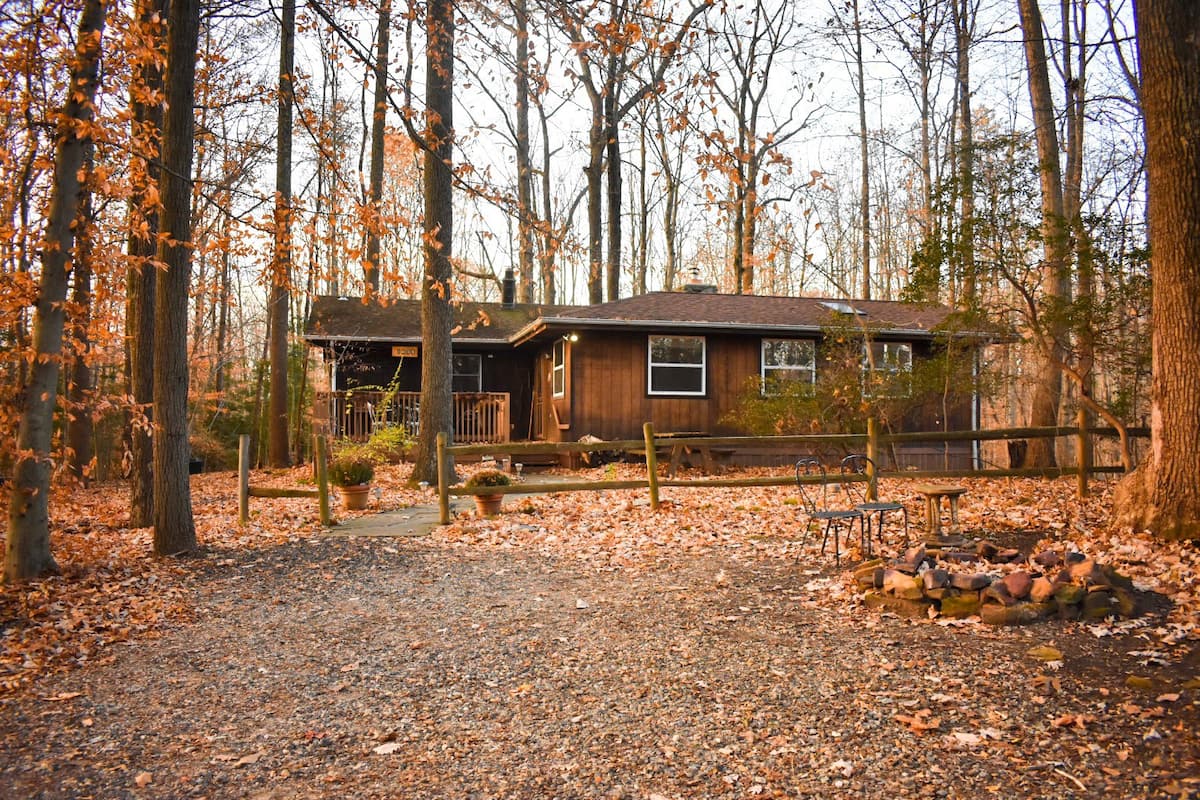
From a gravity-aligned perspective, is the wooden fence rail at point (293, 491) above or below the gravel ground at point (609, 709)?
above

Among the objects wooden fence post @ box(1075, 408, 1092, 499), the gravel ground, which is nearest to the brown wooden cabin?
wooden fence post @ box(1075, 408, 1092, 499)

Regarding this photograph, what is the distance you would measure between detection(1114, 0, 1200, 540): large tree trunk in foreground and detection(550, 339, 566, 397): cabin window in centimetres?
1195

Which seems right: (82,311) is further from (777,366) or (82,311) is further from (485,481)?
(777,366)

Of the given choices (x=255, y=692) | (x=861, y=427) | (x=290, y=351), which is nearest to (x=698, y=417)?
(x=861, y=427)

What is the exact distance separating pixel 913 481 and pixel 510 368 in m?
11.8

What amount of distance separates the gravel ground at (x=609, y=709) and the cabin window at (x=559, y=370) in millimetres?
11420

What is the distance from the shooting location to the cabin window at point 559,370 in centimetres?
1749

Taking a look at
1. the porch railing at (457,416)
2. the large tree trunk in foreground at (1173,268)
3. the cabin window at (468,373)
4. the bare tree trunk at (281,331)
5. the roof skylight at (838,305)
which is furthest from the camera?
the cabin window at (468,373)

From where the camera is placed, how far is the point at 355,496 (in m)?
11.3

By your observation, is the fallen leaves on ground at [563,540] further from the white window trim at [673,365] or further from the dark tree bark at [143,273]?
the white window trim at [673,365]

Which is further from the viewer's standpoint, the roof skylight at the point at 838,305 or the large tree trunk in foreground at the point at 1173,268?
the roof skylight at the point at 838,305

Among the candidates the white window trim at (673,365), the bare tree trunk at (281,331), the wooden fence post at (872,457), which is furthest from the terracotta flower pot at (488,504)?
the bare tree trunk at (281,331)

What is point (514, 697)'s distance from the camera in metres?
4.26

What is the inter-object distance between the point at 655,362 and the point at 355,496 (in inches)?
308
